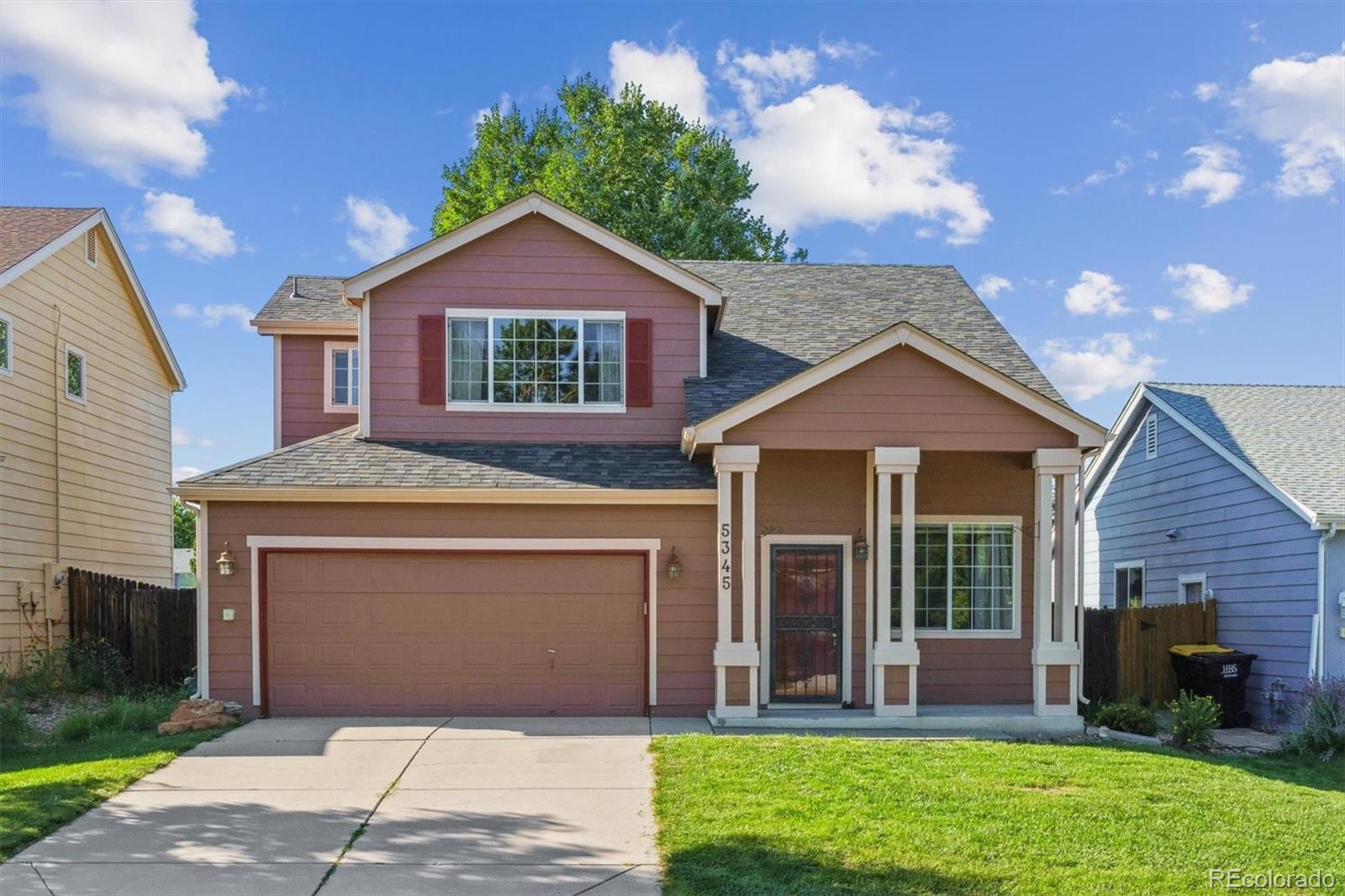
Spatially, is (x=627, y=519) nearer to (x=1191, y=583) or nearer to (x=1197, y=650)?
(x=1197, y=650)

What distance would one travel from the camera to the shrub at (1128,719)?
10.8 m

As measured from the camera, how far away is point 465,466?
11781 mm

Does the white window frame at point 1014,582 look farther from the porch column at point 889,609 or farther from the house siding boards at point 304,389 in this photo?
the house siding boards at point 304,389

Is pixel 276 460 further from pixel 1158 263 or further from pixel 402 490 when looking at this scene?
pixel 1158 263

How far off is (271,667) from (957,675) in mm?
7816

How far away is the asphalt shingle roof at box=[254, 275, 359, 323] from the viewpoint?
14312 millimetres

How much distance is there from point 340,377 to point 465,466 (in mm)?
3777

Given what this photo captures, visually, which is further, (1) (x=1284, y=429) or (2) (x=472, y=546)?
(1) (x=1284, y=429)

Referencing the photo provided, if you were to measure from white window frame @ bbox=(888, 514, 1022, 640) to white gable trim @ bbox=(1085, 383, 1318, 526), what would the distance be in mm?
3071

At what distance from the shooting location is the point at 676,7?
648 inches

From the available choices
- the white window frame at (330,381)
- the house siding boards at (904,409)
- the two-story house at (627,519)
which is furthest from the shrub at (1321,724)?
the white window frame at (330,381)

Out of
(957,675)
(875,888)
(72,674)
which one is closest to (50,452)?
(72,674)

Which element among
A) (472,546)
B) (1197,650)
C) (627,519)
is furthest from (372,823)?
(1197,650)

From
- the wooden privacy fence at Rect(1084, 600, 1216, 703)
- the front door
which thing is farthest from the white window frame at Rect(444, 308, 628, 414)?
the wooden privacy fence at Rect(1084, 600, 1216, 703)
